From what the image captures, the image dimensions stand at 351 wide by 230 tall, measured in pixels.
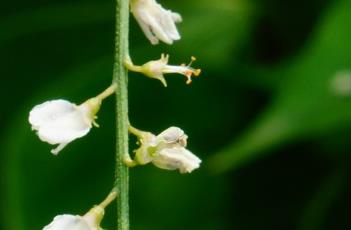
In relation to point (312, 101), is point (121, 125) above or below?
below

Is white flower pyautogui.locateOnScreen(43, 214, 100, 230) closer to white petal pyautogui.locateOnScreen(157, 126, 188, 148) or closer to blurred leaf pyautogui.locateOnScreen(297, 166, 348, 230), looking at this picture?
white petal pyautogui.locateOnScreen(157, 126, 188, 148)

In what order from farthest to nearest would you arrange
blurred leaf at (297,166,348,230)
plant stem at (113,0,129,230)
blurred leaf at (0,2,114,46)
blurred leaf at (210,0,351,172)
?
blurred leaf at (0,2,114,46) < blurred leaf at (297,166,348,230) < blurred leaf at (210,0,351,172) < plant stem at (113,0,129,230)

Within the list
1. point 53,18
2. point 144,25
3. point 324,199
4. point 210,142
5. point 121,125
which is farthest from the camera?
point 53,18

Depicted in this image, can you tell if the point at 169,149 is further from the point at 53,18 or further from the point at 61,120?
the point at 53,18

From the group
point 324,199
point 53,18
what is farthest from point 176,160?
point 53,18

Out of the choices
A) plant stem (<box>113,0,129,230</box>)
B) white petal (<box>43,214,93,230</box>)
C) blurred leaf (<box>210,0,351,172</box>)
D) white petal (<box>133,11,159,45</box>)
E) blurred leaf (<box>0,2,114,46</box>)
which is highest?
blurred leaf (<box>0,2,114,46</box>)

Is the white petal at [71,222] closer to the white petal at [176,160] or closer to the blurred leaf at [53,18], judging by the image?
the white petal at [176,160]

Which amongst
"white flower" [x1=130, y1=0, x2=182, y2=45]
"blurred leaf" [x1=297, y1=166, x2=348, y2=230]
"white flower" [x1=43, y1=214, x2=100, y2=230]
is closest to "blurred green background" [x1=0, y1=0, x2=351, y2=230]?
"blurred leaf" [x1=297, y1=166, x2=348, y2=230]

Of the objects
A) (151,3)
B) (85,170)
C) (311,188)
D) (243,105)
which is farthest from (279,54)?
(151,3)
